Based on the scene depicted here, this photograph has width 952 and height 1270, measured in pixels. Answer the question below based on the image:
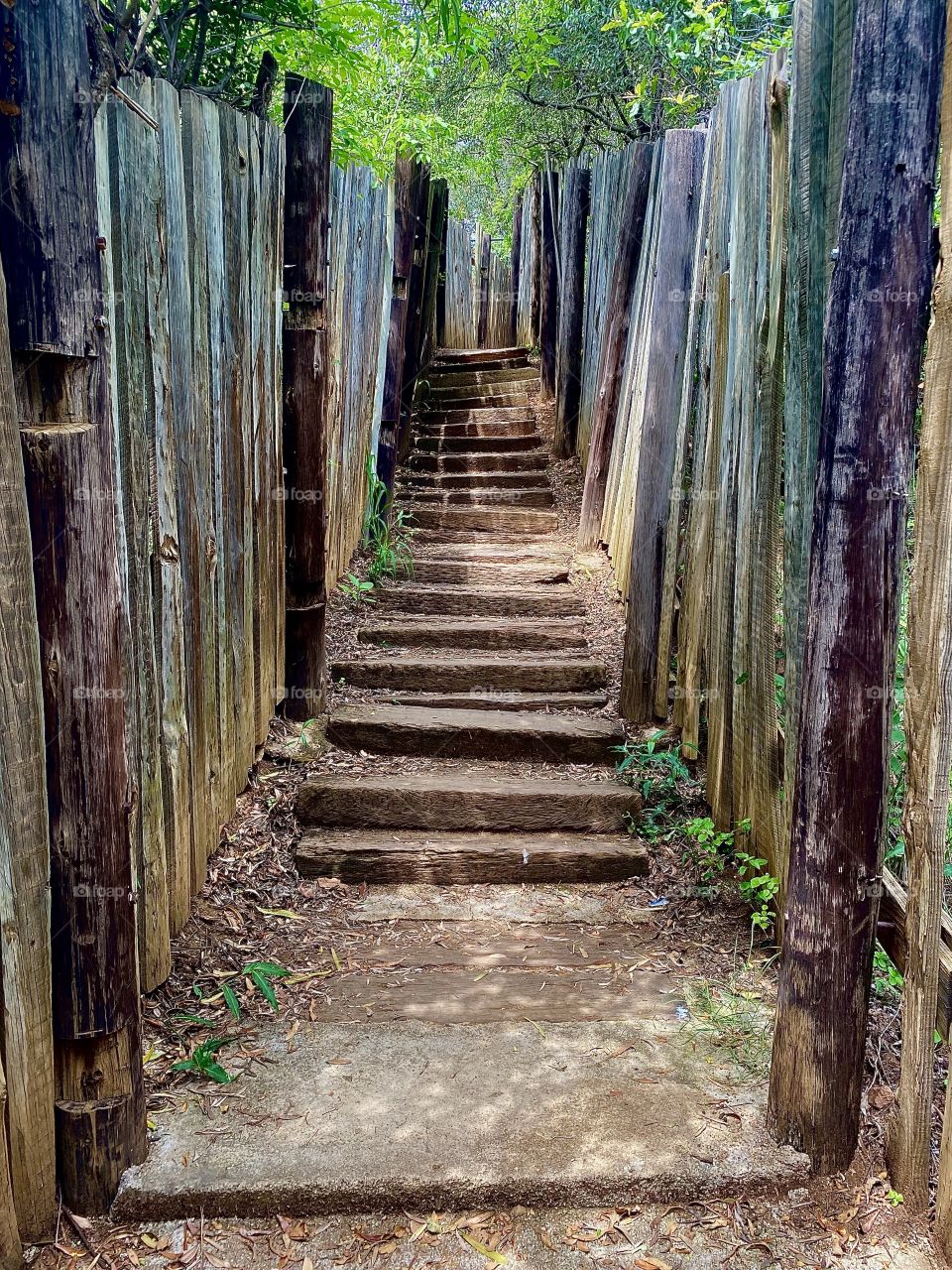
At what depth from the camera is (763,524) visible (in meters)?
2.84

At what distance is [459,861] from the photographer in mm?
3516

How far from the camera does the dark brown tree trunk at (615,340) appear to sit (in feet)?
16.7

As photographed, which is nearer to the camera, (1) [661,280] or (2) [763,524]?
(2) [763,524]

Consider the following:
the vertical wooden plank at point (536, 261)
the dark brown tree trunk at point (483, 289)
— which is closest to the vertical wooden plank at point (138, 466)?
the vertical wooden plank at point (536, 261)

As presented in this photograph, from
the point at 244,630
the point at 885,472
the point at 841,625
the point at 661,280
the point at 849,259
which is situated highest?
the point at 661,280

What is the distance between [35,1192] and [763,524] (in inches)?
95.3

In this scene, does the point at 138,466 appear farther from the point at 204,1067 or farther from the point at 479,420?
the point at 479,420

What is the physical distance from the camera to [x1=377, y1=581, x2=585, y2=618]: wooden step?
18.4ft

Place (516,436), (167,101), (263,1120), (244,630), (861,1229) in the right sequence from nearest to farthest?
(861,1229)
(263,1120)
(167,101)
(244,630)
(516,436)

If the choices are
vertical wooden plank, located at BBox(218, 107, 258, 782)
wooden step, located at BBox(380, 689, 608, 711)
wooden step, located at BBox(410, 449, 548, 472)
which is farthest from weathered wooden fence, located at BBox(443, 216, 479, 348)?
vertical wooden plank, located at BBox(218, 107, 258, 782)

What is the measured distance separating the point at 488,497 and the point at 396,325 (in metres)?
1.46

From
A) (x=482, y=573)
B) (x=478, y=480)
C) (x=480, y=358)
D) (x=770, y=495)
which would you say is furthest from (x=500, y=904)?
(x=480, y=358)

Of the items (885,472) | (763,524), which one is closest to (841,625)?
(885,472)

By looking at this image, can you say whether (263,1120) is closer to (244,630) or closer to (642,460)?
(244,630)
